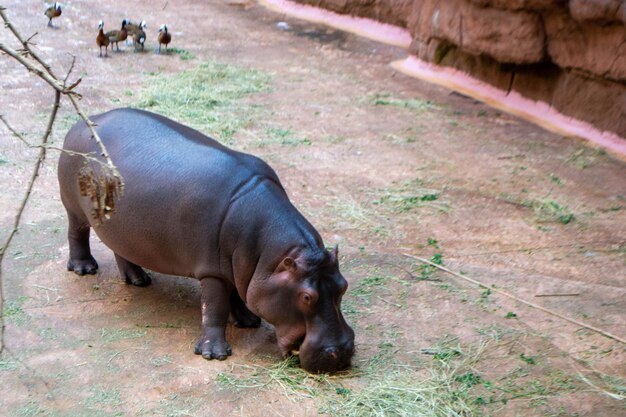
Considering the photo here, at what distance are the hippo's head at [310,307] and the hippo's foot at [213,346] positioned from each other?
0.34 m

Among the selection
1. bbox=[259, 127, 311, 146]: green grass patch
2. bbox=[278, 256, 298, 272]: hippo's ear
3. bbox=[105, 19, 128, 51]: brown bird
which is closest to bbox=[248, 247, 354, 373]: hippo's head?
bbox=[278, 256, 298, 272]: hippo's ear

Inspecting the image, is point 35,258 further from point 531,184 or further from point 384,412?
point 531,184

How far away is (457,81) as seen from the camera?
31.5 feet

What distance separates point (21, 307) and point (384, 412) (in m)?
2.26

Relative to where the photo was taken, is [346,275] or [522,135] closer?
[346,275]

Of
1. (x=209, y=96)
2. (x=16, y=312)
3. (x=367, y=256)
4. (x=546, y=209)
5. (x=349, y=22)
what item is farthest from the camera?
(x=349, y=22)

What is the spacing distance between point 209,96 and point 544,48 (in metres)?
3.67

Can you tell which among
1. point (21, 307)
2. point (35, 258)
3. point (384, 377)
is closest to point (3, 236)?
point (35, 258)

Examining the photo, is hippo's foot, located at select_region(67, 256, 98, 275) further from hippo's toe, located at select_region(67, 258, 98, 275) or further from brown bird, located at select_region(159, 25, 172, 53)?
brown bird, located at select_region(159, 25, 172, 53)

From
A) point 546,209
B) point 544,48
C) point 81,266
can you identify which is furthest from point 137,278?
point 544,48

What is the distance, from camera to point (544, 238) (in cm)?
584

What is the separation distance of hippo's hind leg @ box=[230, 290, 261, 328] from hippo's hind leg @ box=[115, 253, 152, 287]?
0.72 m

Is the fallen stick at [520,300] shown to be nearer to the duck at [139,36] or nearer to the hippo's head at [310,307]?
the hippo's head at [310,307]

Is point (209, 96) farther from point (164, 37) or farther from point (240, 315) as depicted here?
point (240, 315)
